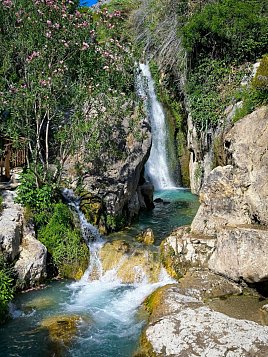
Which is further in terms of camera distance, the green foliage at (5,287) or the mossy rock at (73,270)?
the mossy rock at (73,270)

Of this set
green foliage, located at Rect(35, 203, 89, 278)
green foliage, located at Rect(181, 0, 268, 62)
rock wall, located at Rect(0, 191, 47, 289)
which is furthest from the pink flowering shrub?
green foliage, located at Rect(181, 0, 268, 62)

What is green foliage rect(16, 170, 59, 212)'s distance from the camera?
11.0m

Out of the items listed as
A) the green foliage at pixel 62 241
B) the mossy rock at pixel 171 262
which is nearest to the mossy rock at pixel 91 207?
the green foliage at pixel 62 241

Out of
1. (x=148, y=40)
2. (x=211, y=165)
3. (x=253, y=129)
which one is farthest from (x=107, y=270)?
(x=148, y=40)

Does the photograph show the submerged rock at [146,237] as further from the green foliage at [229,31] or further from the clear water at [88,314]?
the green foliage at [229,31]

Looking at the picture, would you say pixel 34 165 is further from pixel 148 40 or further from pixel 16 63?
pixel 148 40

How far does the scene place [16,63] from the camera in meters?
12.6

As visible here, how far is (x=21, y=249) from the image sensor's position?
390 inches

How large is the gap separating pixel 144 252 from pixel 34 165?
→ 3.91 metres

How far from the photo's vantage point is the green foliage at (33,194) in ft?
36.1

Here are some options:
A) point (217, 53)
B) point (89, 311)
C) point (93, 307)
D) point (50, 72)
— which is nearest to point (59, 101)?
point (50, 72)

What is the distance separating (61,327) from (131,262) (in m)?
3.12

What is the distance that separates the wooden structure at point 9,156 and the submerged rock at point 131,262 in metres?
4.03

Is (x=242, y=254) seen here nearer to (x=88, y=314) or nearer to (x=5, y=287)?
(x=88, y=314)
